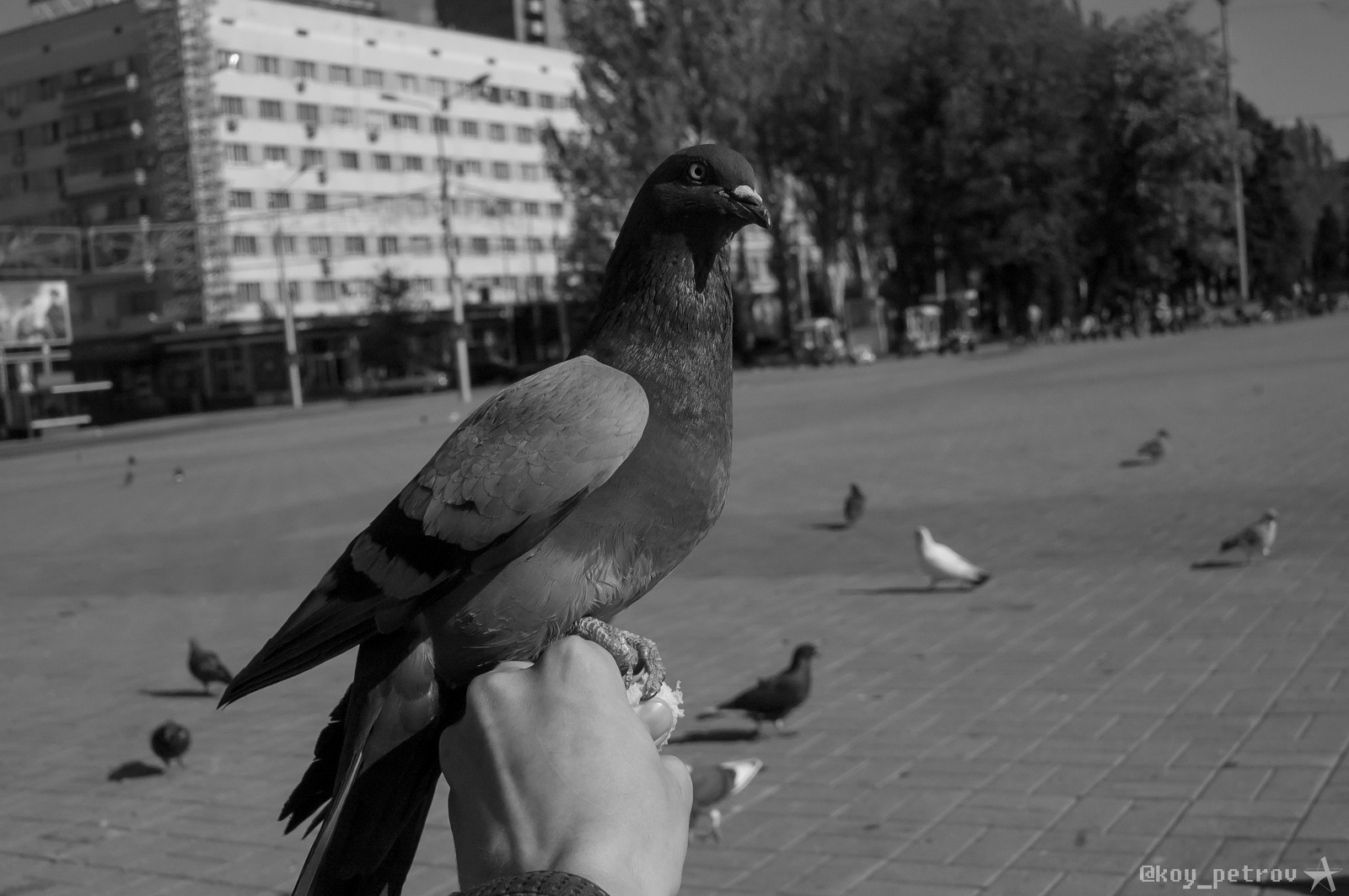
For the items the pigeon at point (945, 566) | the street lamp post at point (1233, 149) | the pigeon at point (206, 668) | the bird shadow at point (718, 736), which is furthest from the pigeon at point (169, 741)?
the street lamp post at point (1233, 149)

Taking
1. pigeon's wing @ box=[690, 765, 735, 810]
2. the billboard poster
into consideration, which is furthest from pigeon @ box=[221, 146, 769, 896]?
the billboard poster

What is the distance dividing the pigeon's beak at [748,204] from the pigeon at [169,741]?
4745 millimetres

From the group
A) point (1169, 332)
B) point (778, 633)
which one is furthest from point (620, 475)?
point (1169, 332)

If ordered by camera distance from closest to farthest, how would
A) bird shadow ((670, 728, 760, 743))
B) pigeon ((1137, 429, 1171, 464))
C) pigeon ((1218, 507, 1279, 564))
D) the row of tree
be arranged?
bird shadow ((670, 728, 760, 743)), pigeon ((1218, 507, 1279, 564)), pigeon ((1137, 429, 1171, 464)), the row of tree

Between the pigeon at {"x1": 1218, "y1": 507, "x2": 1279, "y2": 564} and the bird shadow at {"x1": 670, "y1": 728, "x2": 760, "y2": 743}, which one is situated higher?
the pigeon at {"x1": 1218, "y1": 507, "x2": 1279, "y2": 564}

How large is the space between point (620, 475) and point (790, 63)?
169 feet

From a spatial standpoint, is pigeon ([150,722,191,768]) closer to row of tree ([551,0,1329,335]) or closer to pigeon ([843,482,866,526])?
pigeon ([843,482,866,526])

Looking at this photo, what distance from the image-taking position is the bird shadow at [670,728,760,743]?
6.37m

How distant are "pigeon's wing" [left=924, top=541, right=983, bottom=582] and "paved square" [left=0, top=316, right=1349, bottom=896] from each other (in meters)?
0.17

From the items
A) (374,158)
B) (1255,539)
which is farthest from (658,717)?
(374,158)

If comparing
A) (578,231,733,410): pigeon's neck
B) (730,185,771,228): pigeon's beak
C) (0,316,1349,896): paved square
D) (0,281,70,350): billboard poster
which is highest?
(0,281,70,350): billboard poster

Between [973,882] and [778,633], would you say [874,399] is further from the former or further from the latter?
[973,882]

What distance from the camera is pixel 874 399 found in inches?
1131

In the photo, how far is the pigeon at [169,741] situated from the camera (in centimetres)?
626
